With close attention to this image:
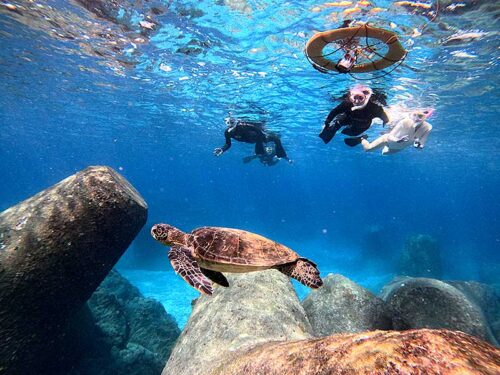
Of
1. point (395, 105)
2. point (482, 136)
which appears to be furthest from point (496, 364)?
point (482, 136)

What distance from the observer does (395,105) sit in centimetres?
1894

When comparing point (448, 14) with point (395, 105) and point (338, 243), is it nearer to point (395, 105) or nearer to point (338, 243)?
point (395, 105)

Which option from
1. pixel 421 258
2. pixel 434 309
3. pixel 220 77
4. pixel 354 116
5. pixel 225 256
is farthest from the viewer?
pixel 421 258

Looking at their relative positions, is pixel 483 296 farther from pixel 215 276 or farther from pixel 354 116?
pixel 215 276

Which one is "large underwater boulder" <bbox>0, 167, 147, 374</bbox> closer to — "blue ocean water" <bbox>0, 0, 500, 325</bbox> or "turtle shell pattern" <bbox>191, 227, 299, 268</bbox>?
"turtle shell pattern" <bbox>191, 227, 299, 268</bbox>

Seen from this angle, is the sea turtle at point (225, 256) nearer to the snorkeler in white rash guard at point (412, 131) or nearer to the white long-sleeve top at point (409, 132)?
the snorkeler in white rash guard at point (412, 131)

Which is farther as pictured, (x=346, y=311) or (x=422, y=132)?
(x=422, y=132)

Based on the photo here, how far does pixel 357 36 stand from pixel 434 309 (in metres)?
5.81

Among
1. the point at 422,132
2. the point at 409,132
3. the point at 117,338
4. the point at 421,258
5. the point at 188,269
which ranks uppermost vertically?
the point at 421,258

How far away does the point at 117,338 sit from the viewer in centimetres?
866

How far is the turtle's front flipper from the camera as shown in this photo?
372 cm

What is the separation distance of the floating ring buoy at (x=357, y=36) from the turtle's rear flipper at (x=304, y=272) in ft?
13.7

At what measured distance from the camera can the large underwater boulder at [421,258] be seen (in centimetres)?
2722

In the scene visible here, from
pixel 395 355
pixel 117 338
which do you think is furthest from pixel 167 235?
pixel 117 338
